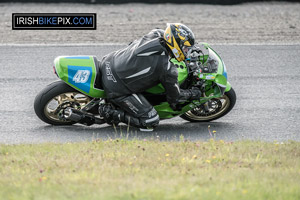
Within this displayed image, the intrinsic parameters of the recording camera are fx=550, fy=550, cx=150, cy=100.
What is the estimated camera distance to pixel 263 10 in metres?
16.5

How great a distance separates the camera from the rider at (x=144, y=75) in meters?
7.22

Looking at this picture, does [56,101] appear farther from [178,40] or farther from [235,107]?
[235,107]

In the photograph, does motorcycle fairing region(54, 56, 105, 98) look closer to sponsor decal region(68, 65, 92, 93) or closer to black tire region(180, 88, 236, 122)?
sponsor decal region(68, 65, 92, 93)

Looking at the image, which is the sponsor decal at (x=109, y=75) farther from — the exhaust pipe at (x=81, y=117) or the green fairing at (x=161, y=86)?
the exhaust pipe at (x=81, y=117)

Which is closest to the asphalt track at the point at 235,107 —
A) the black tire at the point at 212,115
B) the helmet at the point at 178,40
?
the black tire at the point at 212,115

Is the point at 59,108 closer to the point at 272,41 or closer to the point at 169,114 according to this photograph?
the point at 169,114

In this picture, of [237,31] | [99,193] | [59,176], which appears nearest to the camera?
[99,193]

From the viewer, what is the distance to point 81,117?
25.2 ft

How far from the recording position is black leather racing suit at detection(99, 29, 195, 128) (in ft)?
23.7

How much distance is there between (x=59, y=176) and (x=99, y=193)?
770 millimetres

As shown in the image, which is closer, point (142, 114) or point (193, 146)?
point (193, 146)

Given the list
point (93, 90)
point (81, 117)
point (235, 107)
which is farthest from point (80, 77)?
point (235, 107)

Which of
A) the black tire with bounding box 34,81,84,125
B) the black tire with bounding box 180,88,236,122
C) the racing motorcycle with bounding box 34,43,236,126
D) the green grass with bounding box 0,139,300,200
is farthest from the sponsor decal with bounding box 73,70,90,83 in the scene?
the black tire with bounding box 180,88,236,122

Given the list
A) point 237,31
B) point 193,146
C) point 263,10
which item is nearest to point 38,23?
point 237,31
